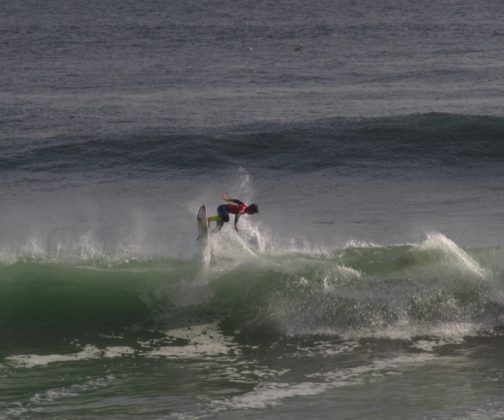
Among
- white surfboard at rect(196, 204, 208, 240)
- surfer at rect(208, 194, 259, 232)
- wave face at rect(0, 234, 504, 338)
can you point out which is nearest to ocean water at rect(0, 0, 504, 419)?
wave face at rect(0, 234, 504, 338)

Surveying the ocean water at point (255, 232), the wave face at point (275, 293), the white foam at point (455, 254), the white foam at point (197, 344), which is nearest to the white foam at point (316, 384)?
the ocean water at point (255, 232)

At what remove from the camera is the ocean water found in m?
14.0

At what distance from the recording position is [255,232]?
60.0ft

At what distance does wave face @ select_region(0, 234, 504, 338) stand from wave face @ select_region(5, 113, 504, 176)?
12467 millimetres

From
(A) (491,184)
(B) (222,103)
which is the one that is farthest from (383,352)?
(B) (222,103)

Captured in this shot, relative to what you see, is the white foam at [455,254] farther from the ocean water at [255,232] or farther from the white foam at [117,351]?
the white foam at [117,351]

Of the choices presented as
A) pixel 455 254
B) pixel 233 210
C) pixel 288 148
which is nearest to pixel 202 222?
pixel 233 210

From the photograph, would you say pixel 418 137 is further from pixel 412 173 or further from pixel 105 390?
pixel 105 390

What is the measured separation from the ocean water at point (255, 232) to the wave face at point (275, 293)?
3 cm

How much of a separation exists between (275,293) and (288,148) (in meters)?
15.3

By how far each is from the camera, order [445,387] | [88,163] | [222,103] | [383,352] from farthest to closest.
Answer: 1. [222,103]
2. [88,163]
3. [383,352]
4. [445,387]

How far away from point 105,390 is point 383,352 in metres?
3.64

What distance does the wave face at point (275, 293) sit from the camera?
16234 mm

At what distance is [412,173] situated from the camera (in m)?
30.2
